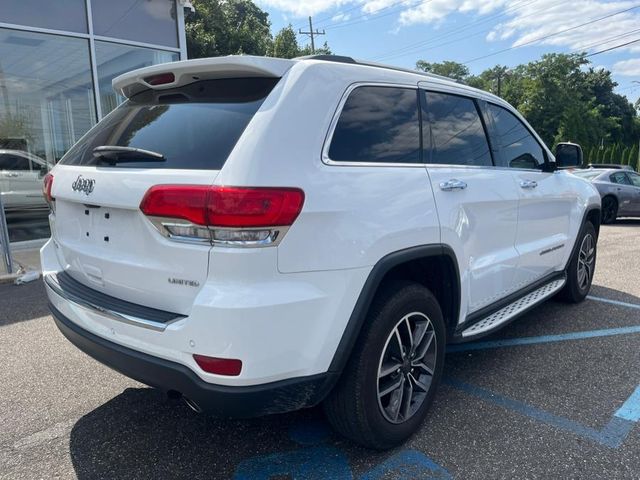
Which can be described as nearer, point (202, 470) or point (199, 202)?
point (199, 202)

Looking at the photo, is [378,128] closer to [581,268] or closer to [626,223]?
[581,268]

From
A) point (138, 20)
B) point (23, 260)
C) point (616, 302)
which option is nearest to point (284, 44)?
point (138, 20)

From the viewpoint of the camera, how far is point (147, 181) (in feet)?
6.98

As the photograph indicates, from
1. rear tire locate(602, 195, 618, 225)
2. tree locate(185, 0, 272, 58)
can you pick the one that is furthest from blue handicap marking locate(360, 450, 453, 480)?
tree locate(185, 0, 272, 58)

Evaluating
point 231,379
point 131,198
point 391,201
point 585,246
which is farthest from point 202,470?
point 585,246

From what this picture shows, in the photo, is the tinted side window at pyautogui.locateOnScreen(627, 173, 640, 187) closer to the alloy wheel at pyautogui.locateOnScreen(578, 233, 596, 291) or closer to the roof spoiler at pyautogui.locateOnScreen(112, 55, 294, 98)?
the alloy wheel at pyautogui.locateOnScreen(578, 233, 596, 291)

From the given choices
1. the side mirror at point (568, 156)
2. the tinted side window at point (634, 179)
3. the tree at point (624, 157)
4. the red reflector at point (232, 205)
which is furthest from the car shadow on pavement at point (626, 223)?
the tree at point (624, 157)

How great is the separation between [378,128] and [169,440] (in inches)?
78.9

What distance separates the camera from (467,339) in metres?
3.10

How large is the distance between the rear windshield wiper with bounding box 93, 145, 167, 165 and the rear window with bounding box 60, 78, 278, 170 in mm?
21

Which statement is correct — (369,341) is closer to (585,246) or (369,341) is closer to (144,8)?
(585,246)

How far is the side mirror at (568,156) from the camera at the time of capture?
4.49m

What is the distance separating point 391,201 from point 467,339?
3.99 ft

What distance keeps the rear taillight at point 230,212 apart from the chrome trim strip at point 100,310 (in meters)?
0.38
